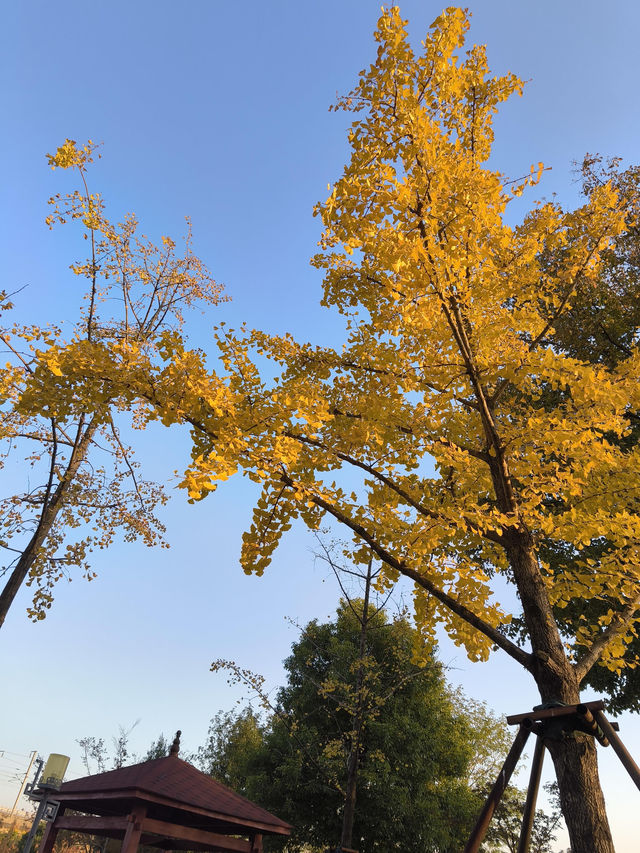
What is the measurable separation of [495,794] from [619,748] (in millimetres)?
624

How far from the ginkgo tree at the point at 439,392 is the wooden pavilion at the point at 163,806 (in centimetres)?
401

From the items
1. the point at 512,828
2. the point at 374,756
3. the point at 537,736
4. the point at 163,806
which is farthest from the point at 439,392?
the point at 512,828

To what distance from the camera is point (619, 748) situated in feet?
7.72

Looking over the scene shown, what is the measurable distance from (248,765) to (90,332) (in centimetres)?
1143

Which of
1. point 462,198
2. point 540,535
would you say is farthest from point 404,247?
point 540,535

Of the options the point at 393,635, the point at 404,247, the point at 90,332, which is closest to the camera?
the point at 404,247

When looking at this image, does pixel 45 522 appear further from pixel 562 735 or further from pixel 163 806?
pixel 562 735

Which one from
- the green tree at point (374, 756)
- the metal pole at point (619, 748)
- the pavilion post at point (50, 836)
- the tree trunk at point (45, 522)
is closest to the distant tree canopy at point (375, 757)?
the green tree at point (374, 756)

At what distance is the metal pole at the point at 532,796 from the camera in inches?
97.6

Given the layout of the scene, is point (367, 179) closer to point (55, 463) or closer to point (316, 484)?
point (316, 484)

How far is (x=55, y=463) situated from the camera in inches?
283

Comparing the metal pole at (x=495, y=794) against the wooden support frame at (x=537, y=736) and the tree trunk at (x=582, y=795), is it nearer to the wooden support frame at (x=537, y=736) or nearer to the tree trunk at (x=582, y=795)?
the wooden support frame at (x=537, y=736)

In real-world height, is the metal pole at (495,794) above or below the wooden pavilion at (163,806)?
above

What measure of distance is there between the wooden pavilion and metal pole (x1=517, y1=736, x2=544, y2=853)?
450 centimetres
